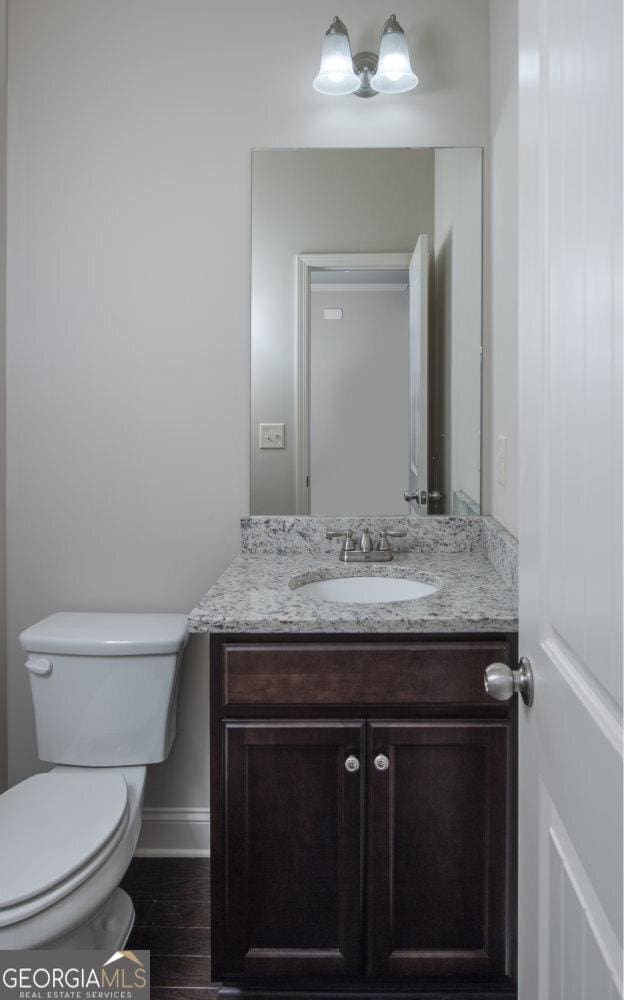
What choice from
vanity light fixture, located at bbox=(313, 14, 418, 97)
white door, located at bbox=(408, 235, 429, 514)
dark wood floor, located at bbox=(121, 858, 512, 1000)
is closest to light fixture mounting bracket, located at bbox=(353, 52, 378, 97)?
vanity light fixture, located at bbox=(313, 14, 418, 97)

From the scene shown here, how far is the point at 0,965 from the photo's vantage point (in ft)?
4.57

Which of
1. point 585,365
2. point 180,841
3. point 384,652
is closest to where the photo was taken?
point 585,365

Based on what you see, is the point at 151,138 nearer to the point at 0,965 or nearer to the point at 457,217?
the point at 457,217

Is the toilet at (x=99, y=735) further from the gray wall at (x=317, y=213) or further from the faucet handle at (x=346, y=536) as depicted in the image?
the gray wall at (x=317, y=213)

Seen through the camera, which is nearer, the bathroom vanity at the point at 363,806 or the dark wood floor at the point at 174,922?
the bathroom vanity at the point at 363,806

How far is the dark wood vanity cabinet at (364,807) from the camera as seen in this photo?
155 centimetres

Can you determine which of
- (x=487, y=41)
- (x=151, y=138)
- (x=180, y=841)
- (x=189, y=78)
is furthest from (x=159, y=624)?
(x=487, y=41)

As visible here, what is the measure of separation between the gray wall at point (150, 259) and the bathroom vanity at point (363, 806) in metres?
0.72

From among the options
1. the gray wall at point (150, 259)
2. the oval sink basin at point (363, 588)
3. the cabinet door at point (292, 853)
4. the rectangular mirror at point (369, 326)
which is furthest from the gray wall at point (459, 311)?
the cabinet door at point (292, 853)

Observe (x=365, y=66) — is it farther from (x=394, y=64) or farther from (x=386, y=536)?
(x=386, y=536)

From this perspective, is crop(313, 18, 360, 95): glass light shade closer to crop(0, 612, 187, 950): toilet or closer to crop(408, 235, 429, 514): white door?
crop(408, 235, 429, 514): white door

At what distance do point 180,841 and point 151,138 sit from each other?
203 centimetres

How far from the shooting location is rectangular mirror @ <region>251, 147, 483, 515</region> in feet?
7.16

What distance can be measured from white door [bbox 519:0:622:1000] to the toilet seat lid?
827mm
